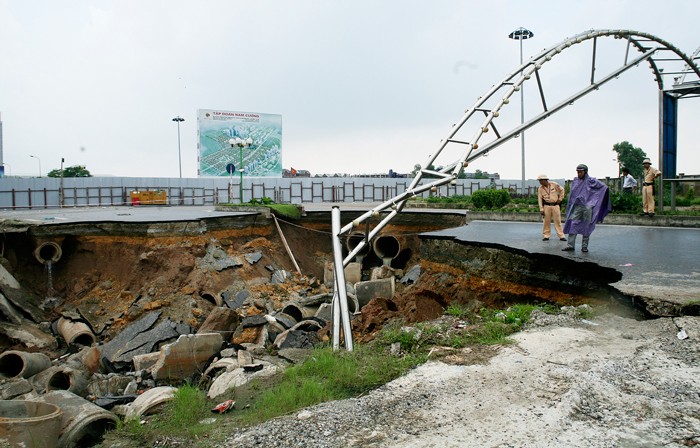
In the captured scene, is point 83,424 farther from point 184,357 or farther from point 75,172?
point 75,172

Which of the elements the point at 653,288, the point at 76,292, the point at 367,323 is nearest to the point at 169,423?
the point at 367,323

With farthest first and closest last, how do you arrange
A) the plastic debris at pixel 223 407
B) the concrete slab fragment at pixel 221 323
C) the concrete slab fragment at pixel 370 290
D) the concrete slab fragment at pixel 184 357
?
the concrete slab fragment at pixel 370 290 < the concrete slab fragment at pixel 221 323 < the concrete slab fragment at pixel 184 357 < the plastic debris at pixel 223 407

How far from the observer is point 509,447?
3527 millimetres

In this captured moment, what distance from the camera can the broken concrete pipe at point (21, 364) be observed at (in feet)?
32.6

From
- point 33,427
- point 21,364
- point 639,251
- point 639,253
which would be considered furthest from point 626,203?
point 33,427

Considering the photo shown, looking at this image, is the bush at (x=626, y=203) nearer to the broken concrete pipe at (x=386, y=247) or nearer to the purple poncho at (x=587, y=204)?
the broken concrete pipe at (x=386, y=247)

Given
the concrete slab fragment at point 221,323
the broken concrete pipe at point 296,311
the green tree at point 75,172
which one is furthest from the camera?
the green tree at point 75,172

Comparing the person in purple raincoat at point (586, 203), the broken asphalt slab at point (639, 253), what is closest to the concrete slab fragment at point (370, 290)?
the broken asphalt slab at point (639, 253)

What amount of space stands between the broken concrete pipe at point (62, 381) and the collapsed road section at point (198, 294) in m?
0.02

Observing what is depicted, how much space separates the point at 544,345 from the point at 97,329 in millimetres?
11299

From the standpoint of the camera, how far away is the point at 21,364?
1036 centimetres

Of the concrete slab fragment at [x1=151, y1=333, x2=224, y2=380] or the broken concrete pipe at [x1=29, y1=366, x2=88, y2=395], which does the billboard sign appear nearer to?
the concrete slab fragment at [x1=151, y1=333, x2=224, y2=380]

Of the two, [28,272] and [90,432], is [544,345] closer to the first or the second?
[90,432]

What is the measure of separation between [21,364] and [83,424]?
5754 mm
